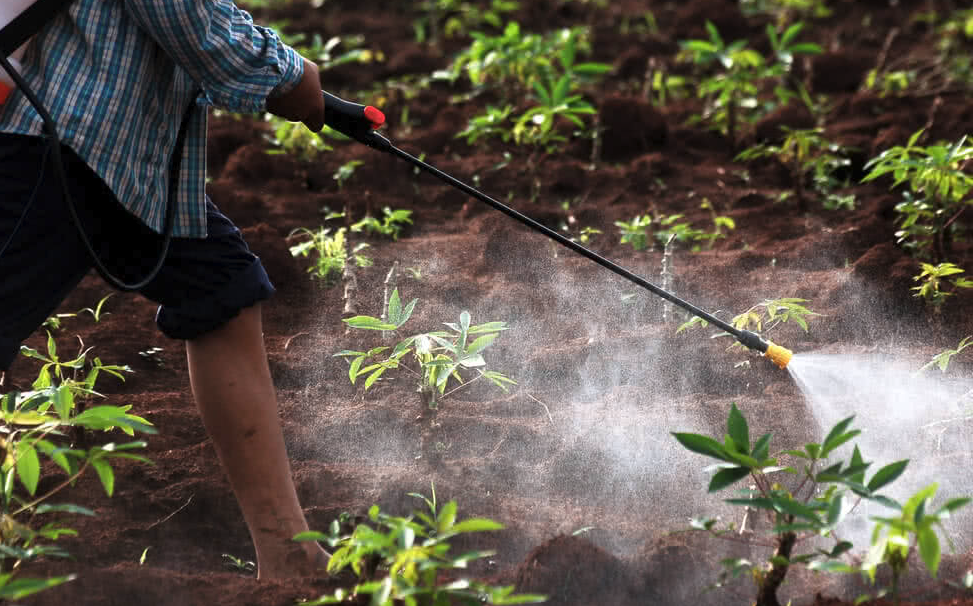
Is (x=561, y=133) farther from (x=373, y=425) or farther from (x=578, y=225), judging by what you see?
(x=373, y=425)

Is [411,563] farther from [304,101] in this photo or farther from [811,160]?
[811,160]

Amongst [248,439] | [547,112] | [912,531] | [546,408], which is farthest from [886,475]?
[547,112]

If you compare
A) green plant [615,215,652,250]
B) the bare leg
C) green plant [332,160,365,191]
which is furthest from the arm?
green plant [332,160,365,191]

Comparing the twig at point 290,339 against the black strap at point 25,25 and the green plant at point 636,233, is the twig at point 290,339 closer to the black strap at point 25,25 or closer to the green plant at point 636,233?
the green plant at point 636,233

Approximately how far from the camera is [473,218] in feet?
13.1

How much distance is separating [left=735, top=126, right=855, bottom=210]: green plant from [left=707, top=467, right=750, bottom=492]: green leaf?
2196 millimetres

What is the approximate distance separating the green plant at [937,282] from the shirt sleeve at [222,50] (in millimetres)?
1791

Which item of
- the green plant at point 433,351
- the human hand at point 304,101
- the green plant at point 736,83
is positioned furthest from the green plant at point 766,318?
the green plant at point 736,83

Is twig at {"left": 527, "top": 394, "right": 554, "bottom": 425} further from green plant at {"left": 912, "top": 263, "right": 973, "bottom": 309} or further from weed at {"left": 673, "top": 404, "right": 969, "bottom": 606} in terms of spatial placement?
green plant at {"left": 912, "top": 263, "right": 973, "bottom": 309}

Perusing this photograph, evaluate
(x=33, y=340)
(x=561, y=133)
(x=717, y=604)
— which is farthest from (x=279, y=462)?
(x=561, y=133)

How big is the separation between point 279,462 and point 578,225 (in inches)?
74.8

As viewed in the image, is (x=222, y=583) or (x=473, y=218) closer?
(x=222, y=583)

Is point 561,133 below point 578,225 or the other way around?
the other way around

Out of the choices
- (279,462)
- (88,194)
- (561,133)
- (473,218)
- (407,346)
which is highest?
(561,133)
